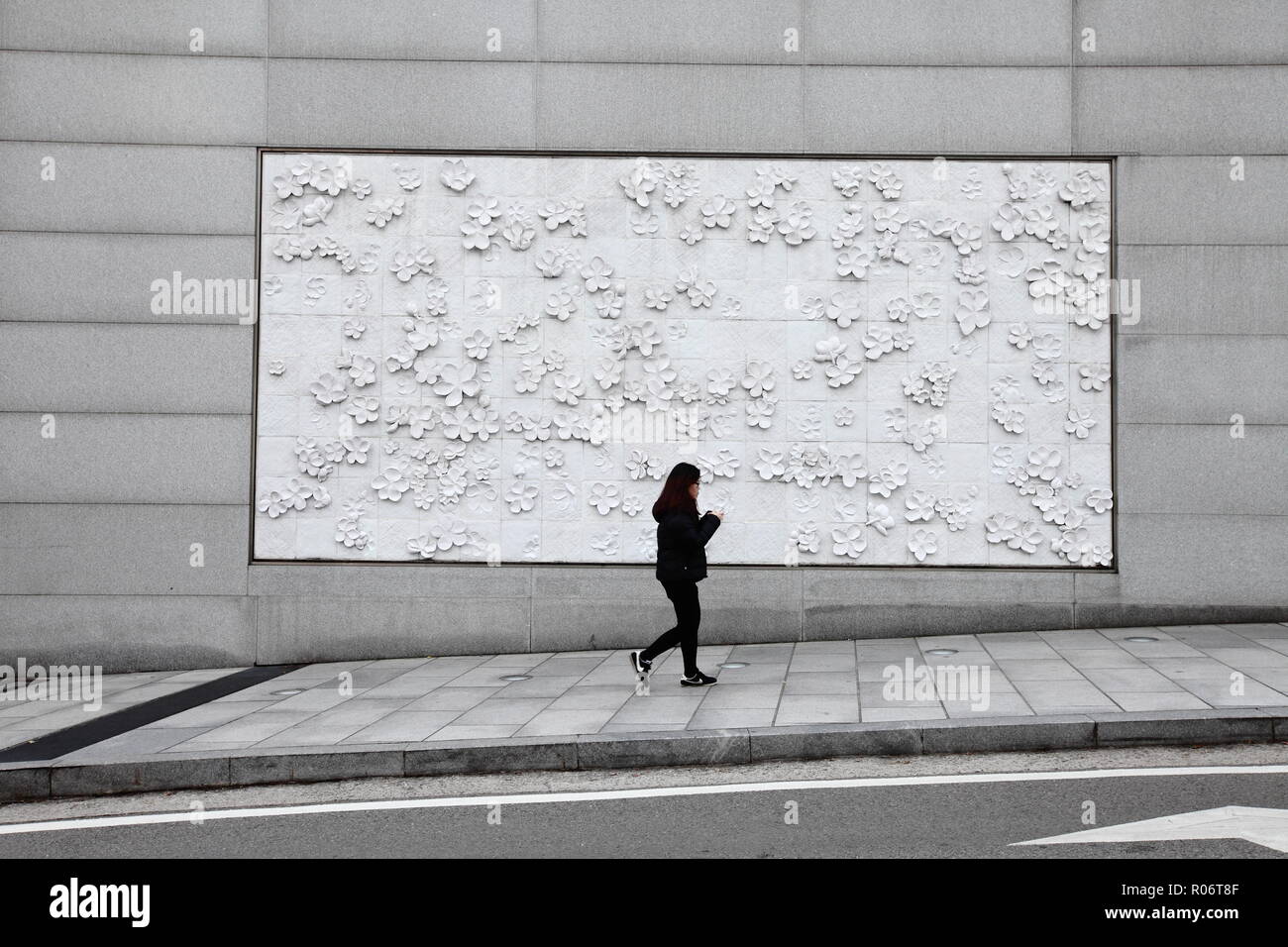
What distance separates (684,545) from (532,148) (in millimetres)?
4565

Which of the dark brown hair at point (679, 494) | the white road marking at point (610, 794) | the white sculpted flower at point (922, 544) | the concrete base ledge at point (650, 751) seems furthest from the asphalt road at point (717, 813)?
the white sculpted flower at point (922, 544)

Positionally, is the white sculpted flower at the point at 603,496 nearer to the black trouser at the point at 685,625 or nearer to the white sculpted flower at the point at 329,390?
the black trouser at the point at 685,625

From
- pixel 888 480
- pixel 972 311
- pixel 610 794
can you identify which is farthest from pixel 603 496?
pixel 610 794

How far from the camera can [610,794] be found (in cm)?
582

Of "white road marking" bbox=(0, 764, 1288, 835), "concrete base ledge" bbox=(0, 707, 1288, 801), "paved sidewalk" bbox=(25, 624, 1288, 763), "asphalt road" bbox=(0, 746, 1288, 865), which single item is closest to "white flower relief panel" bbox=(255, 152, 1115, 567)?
"paved sidewalk" bbox=(25, 624, 1288, 763)

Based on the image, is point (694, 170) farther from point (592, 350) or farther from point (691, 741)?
point (691, 741)

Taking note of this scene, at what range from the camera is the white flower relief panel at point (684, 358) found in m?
9.95

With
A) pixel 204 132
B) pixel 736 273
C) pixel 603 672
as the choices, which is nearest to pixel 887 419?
pixel 736 273

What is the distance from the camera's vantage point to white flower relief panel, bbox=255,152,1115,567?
9945mm

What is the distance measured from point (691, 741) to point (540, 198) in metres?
5.84

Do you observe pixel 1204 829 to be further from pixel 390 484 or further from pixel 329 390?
pixel 329 390

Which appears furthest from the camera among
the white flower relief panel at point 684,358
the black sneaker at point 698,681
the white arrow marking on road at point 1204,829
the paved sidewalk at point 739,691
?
the white flower relief panel at point 684,358

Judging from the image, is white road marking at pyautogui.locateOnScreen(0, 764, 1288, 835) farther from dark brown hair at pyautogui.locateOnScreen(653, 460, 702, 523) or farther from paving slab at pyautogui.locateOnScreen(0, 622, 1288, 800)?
Answer: dark brown hair at pyautogui.locateOnScreen(653, 460, 702, 523)

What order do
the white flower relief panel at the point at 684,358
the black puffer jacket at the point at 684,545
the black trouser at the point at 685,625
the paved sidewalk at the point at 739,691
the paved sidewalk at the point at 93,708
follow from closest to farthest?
the paved sidewalk at the point at 739,691 < the paved sidewalk at the point at 93,708 < the black puffer jacket at the point at 684,545 < the black trouser at the point at 685,625 < the white flower relief panel at the point at 684,358
